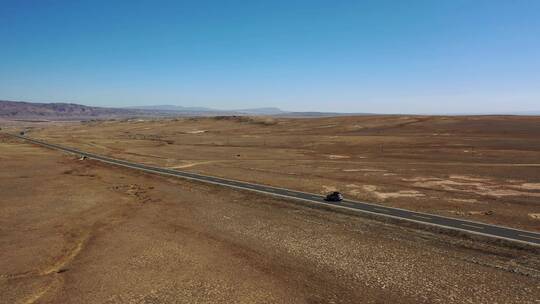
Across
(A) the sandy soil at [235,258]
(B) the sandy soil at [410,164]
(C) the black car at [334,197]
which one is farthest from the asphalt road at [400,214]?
(A) the sandy soil at [235,258]

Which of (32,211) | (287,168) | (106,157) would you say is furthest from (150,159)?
(32,211)

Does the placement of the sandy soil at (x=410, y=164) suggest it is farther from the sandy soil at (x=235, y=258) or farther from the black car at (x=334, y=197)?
the sandy soil at (x=235, y=258)

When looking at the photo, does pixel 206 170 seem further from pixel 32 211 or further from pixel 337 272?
pixel 337 272

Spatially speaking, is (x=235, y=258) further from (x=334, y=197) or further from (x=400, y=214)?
(x=334, y=197)

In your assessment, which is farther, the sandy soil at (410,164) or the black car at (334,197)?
the black car at (334,197)

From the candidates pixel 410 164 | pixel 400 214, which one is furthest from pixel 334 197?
pixel 410 164

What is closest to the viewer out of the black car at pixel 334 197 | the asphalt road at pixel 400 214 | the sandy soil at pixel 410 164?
the asphalt road at pixel 400 214
